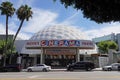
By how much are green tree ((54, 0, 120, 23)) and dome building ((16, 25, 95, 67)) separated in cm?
4951

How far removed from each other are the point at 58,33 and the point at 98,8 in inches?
2483

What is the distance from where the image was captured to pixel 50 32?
235ft

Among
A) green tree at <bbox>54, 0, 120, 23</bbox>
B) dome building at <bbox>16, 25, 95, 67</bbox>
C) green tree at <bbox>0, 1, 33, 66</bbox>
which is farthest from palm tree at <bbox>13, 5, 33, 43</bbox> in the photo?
green tree at <bbox>54, 0, 120, 23</bbox>

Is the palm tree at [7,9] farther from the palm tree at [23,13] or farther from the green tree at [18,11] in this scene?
the palm tree at [23,13]

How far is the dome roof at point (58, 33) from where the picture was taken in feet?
229

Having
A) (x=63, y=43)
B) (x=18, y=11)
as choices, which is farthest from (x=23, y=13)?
(x=63, y=43)

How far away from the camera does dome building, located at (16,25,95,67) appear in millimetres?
58406

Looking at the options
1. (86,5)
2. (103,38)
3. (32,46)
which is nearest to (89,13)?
(86,5)

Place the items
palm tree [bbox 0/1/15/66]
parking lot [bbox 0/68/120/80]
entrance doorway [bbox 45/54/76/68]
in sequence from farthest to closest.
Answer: entrance doorway [bbox 45/54/76/68], palm tree [bbox 0/1/15/66], parking lot [bbox 0/68/120/80]

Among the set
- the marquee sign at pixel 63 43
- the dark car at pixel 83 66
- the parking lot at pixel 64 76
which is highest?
the marquee sign at pixel 63 43

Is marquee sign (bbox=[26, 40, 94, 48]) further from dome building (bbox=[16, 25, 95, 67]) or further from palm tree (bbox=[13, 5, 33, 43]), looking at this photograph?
palm tree (bbox=[13, 5, 33, 43])

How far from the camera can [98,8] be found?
8141mm

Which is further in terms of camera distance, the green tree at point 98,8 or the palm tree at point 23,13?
the palm tree at point 23,13

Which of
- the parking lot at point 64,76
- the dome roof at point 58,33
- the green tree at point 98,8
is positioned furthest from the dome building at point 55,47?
the green tree at point 98,8
